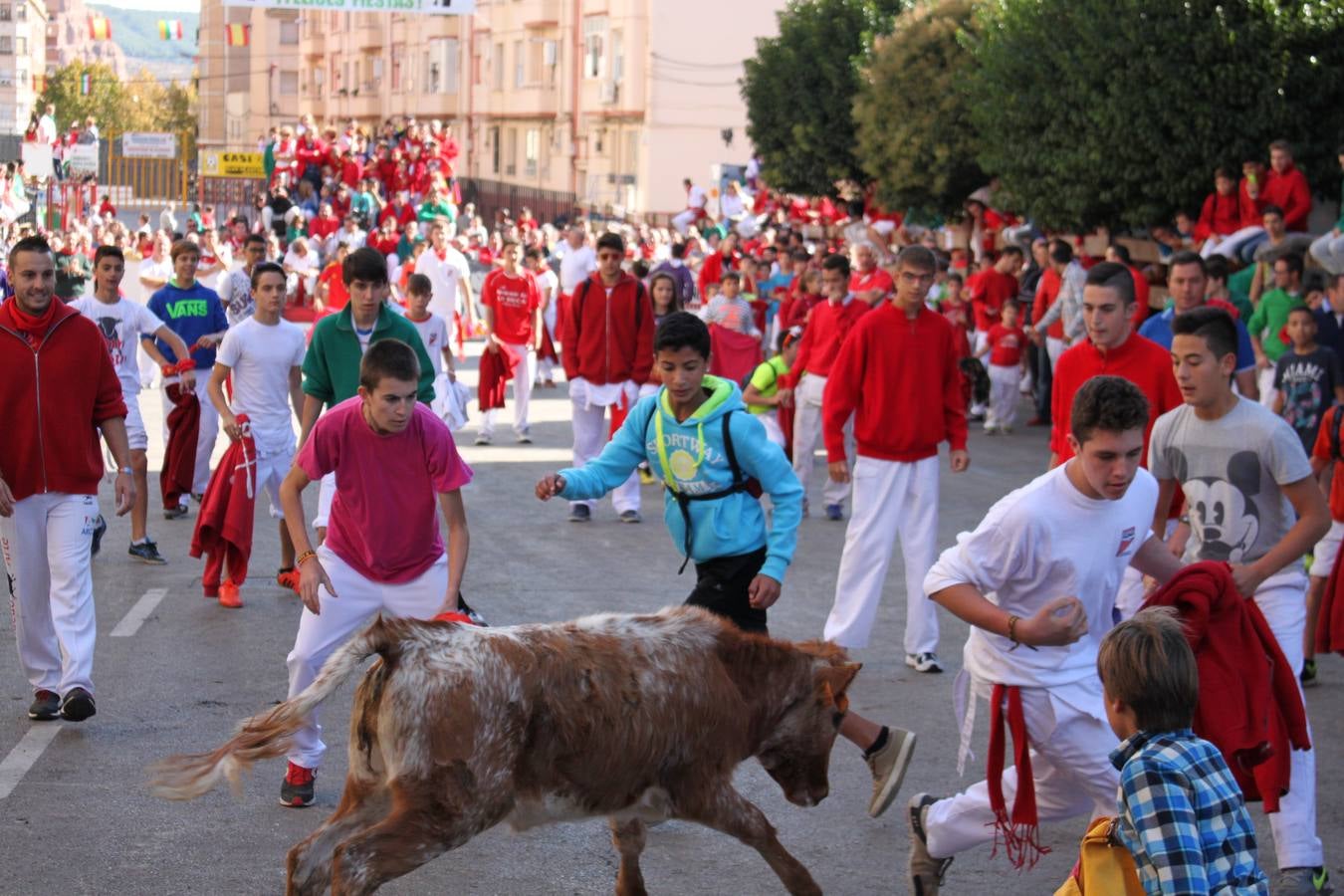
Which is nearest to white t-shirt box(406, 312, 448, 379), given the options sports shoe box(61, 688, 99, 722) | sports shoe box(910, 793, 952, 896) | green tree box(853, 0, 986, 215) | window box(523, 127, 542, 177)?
sports shoe box(61, 688, 99, 722)

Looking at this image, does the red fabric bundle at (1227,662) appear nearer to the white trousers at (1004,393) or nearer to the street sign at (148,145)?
the white trousers at (1004,393)

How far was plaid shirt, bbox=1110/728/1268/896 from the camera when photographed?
3.92 meters

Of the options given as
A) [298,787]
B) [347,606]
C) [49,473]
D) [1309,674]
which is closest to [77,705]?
[49,473]

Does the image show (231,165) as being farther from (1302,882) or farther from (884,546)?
(1302,882)

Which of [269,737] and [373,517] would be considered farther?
[373,517]

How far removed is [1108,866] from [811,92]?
32.2 meters

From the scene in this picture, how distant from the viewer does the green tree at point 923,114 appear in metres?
26.9

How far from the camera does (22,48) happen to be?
96.1m

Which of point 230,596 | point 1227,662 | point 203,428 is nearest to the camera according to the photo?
point 1227,662

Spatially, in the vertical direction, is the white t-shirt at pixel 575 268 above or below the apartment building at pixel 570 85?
below

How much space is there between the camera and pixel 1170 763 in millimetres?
3977

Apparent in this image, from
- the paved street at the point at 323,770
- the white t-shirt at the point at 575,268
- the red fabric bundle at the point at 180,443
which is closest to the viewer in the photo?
the paved street at the point at 323,770

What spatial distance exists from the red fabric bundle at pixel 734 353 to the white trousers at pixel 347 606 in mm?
9605

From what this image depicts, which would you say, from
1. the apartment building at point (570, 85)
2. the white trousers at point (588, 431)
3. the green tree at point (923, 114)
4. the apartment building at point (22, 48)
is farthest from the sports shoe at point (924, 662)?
the apartment building at point (22, 48)
